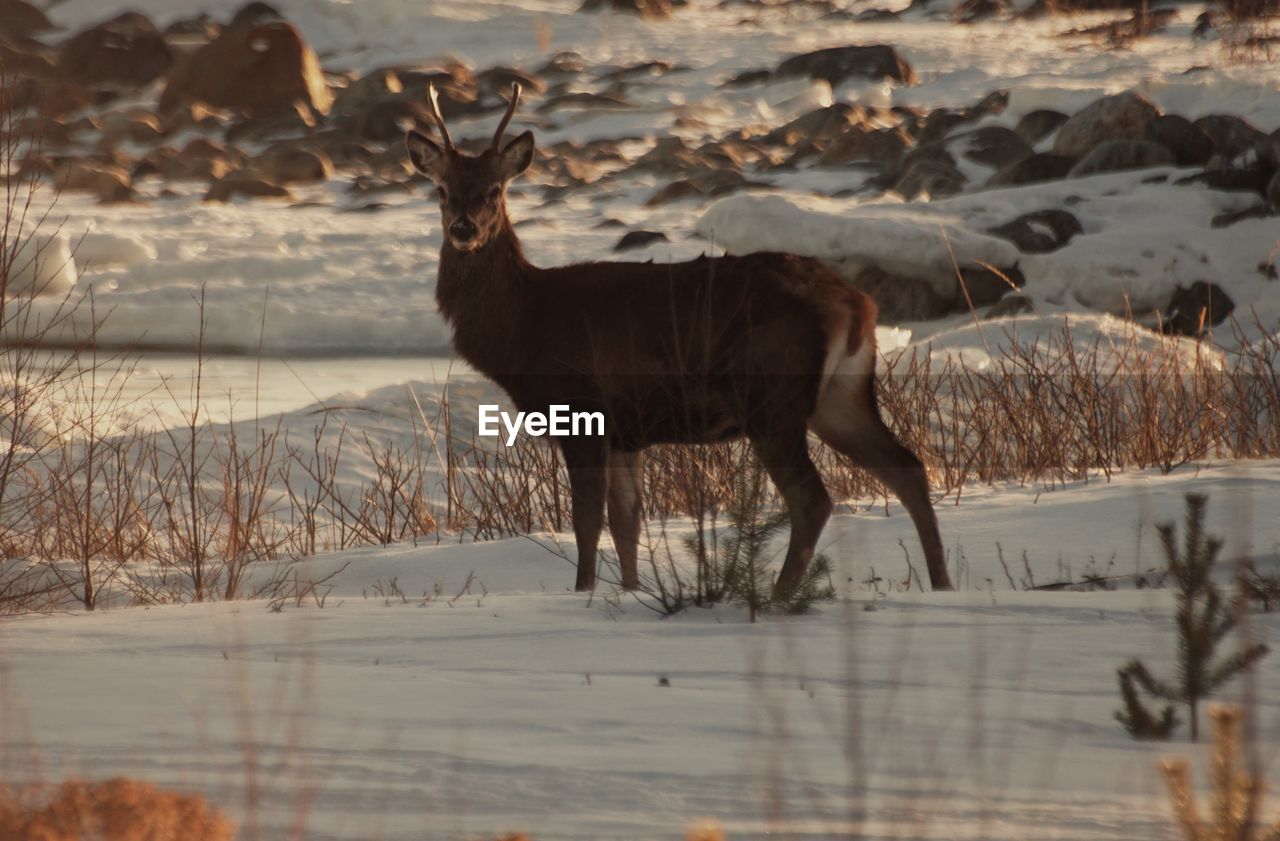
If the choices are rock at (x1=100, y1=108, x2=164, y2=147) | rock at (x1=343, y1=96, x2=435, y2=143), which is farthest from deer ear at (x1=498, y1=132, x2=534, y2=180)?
rock at (x1=100, y1=108, x2=164, y2=147)

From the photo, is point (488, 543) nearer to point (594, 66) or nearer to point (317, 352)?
point (317, 352)

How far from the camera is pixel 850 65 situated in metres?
29.2

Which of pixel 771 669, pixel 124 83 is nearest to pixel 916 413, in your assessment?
pixel 771 669

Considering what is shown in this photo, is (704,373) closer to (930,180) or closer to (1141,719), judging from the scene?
(1141,719)

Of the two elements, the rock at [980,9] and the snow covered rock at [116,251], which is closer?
the snow covered rock at [116,251]

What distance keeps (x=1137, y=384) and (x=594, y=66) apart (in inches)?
973

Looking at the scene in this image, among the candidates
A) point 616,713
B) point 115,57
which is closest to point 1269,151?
point 616,713

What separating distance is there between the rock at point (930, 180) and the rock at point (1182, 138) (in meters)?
2.70

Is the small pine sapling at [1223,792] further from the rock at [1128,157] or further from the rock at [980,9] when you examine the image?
the rock at [980,9]

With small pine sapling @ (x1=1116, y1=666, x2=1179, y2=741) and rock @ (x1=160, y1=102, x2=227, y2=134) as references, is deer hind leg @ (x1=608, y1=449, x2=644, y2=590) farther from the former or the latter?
rock @ (x1=160, y1=102, x2=227, y2=134)

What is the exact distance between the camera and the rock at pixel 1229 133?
17500mm

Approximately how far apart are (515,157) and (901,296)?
9.01 metres

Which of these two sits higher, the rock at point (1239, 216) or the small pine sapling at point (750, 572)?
the rock at point (1239, 216)

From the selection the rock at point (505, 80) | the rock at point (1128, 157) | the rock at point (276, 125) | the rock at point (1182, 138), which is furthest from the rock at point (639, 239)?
the rock at point (276, 125)
